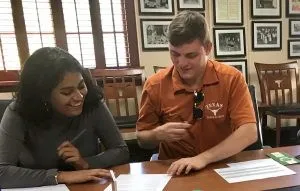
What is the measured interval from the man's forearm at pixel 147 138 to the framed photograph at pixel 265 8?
114 inches

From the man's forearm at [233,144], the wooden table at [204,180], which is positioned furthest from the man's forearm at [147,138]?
the man's forearm at [233,144]

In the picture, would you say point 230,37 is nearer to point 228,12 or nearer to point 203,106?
point 228,12

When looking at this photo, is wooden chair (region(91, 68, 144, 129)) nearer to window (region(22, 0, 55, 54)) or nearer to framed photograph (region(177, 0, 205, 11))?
window (region(22, 0, 55, 54))

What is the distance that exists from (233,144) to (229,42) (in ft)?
8.72

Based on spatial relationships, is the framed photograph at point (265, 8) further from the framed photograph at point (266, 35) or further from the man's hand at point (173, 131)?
the man's hand at point (173, 131)

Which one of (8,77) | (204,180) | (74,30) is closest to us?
(204,180)

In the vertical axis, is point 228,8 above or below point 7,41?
above

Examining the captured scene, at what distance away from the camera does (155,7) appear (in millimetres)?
3373

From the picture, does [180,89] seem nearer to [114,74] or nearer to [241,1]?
[114,74]

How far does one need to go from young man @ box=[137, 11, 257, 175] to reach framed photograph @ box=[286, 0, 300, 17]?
9.44 ft

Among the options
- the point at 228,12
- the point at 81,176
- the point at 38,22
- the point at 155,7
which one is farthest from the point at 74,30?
the point at 81,176

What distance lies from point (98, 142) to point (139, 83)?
79.3 inches

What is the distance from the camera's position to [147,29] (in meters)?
3.41

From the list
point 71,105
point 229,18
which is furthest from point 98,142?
point 229,18
